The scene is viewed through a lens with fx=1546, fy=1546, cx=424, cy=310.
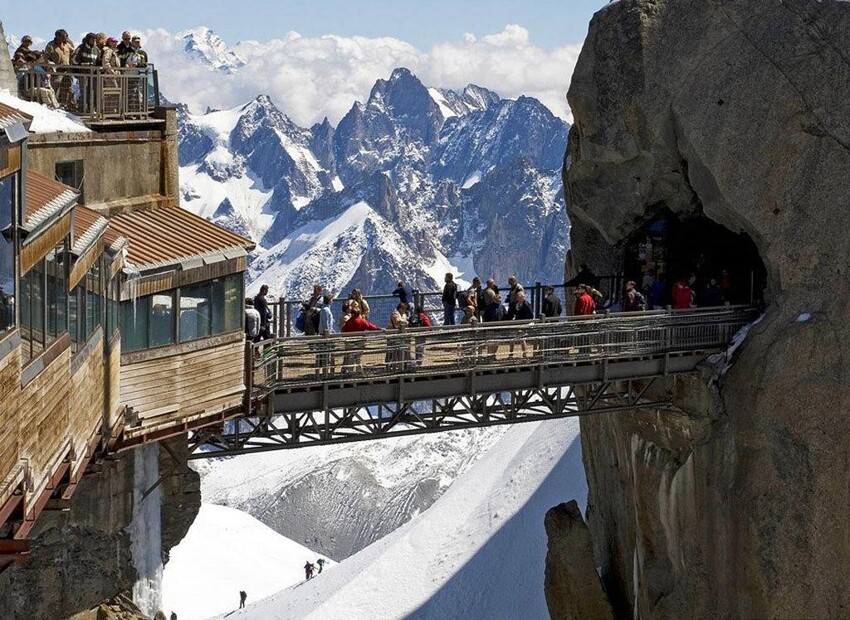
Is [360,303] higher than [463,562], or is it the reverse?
[360,303]

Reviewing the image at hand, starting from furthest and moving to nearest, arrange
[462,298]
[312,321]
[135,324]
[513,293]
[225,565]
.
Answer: [225,565] < [462,298] < [513,293] < [312,321] < [135,324]

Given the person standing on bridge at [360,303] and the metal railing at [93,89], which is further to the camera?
the person standing on bridge at [360,303]

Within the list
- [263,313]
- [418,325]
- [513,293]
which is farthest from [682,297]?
[263,313]

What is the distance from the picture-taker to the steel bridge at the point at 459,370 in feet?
111

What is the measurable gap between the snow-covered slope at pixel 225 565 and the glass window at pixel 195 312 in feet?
202

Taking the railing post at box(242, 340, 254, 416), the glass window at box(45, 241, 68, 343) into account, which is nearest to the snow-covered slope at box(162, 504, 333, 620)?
the railing post at box(242, 340, 254, 416)

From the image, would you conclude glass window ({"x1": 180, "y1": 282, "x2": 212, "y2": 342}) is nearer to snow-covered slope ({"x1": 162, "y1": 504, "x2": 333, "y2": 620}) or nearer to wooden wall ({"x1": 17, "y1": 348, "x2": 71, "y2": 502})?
wooden wall ({"x1": 17, "y1": 348, "x2": 71, "y2": 502})

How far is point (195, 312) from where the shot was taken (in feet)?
95.9

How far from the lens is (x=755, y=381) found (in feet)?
Result: 131

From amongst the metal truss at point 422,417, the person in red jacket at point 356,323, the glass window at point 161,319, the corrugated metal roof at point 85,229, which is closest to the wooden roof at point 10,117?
the corrugated metal roof at point 85,229

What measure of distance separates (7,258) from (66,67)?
18.0 meters

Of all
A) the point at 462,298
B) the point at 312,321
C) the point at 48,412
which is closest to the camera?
the point at 48,412

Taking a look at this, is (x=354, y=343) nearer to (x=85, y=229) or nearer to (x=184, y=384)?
(x=184, y=384)

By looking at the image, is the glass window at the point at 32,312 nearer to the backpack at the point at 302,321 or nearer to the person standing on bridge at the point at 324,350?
the person standing on bridge at the point at 324,350
